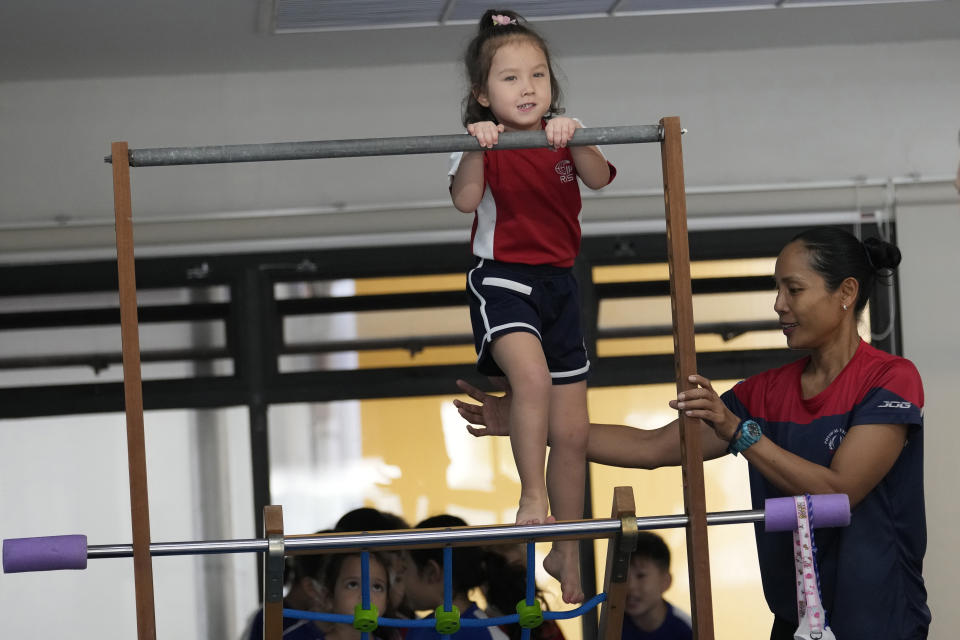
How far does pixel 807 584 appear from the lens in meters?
1.96

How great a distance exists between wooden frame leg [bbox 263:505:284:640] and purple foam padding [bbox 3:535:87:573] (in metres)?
0.30

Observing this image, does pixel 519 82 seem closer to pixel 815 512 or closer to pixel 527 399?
pixel 527 399

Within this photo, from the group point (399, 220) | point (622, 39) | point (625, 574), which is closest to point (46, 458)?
point (399, 220)

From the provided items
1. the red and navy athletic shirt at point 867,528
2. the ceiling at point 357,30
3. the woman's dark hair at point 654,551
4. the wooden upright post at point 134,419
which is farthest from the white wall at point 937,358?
the wooden upright post at point 134,419

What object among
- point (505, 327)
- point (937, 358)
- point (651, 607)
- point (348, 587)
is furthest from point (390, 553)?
point (937, 358)

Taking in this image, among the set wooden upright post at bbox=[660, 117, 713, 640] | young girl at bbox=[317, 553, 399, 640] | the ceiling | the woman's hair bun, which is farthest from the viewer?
the ceiling

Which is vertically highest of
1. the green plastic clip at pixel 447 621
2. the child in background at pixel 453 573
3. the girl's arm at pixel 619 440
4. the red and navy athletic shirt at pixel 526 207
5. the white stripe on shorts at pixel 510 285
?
the red and navy athletic shirt at pixel 526 207

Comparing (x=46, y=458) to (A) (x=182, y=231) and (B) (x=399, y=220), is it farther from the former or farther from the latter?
(B) (x=399, y=220)

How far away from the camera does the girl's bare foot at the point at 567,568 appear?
2227 mm

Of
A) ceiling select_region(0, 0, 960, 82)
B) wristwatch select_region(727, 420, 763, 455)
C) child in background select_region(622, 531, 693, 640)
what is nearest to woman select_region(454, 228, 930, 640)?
wristwatch select_region(727, 420, 763, 455)

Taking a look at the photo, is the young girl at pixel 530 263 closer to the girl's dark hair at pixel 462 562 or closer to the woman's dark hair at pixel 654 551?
the girl's dark hair at pixel 462 562

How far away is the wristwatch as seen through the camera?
6.98ft

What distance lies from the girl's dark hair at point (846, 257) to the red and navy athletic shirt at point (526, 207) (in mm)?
490

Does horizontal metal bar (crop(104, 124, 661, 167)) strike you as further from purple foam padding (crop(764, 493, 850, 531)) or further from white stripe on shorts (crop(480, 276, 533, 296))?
purple foam padding (crop(764, 493, 850, 531))
